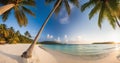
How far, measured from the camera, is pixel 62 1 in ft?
39.4

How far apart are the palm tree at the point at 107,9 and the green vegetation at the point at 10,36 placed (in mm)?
5456

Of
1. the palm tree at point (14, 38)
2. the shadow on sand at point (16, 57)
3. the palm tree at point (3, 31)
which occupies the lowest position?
the shadow on sand at point (16, 57)

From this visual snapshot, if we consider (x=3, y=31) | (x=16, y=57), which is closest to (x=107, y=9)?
(x=16, y=57)

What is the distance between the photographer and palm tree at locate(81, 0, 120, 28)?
1070cm

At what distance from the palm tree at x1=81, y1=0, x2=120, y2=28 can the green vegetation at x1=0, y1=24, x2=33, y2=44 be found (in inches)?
215

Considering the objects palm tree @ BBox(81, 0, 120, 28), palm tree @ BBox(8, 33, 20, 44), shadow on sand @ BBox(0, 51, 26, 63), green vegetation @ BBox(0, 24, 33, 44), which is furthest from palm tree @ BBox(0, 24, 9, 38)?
palm tree @ BBox(81, 0, 120, 28)

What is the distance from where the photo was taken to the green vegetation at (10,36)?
15047 millimetres

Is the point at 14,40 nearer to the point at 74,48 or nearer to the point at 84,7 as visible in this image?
the point at 84,7

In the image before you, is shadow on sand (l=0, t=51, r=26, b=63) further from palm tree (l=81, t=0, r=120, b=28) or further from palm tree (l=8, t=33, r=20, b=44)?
palm tree (l=81, t=0, r=120, b=28)

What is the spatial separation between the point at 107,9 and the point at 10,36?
712 cm

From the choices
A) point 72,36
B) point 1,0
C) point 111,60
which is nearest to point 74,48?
point 72,36

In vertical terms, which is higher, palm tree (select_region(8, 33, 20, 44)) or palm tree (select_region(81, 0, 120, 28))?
palm tree (select_region(81, 0, 120, 28))

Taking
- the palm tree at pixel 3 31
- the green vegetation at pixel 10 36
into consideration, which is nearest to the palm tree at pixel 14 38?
the green vegetation at pixel 10 36

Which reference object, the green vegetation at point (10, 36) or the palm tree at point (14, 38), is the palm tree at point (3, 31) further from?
the palm tree at point (14, 38)
